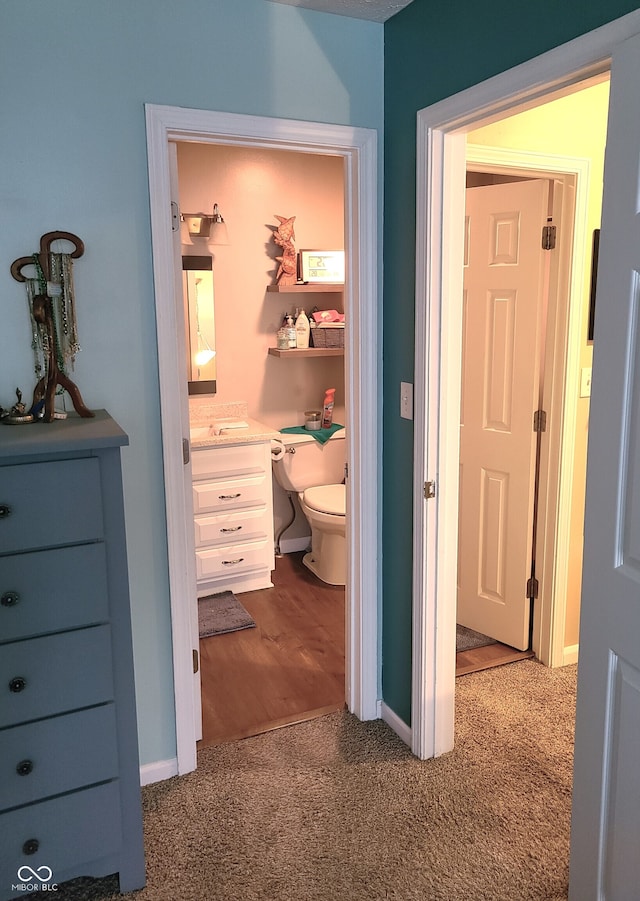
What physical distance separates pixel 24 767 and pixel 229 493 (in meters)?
2.06

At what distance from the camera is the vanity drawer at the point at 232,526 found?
3666mm

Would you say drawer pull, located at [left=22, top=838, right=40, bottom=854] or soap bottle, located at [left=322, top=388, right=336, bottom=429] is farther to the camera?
soap bottle, located at [left=322, top=388, right=336, bottom=429]

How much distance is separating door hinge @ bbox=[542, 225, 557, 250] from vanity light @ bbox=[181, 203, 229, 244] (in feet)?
5.78

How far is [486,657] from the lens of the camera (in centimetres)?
308

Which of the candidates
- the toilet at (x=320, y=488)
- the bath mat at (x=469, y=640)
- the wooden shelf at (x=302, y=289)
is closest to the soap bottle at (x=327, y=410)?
the toilet at (x=320, y=488)

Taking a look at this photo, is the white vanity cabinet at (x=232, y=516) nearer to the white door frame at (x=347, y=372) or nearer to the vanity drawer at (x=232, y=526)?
the vanity drawer at (x=232, y=526)

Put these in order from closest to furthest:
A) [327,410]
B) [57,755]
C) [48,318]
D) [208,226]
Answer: [57,755] < [48,318] < [208,226] < [327,410]

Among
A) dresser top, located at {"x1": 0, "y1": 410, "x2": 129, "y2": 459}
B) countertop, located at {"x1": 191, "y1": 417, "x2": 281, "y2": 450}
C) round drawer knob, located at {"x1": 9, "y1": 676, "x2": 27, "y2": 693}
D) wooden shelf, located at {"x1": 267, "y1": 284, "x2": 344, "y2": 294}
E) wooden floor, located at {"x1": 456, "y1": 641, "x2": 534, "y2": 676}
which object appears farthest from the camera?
wooden shelf, located at {"x1": 267, "y1": 284, "x2": 344, "y2": 294}

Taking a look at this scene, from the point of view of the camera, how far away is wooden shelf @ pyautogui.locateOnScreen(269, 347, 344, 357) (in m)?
4.05

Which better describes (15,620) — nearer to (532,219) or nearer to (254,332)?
(532,219)

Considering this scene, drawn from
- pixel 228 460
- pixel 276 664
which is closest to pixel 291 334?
pixel 228 460

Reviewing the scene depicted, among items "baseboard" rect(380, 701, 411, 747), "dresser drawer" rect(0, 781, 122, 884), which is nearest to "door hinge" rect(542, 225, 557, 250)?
"baseboard" rect(380, 701, 411, 747)

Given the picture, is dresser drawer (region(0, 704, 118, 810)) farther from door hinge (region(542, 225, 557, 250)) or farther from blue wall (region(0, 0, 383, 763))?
door hinge (region(542, 225, 557, 250))

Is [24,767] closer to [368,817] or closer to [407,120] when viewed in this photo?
[368,817]
